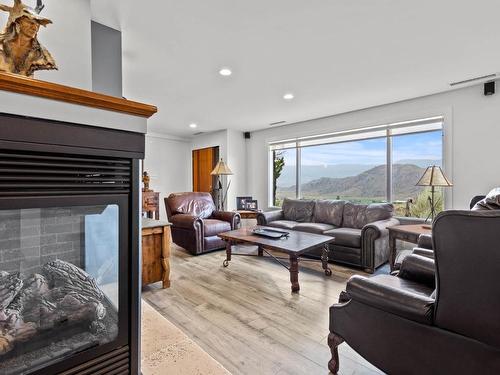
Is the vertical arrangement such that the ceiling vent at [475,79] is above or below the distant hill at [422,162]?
above

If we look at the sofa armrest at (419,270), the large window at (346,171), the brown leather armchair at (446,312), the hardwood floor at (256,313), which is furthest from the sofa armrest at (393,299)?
the large window at (346,171)

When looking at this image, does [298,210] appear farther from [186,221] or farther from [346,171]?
[186,221]

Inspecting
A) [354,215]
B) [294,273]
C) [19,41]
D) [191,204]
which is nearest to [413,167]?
[354,215]

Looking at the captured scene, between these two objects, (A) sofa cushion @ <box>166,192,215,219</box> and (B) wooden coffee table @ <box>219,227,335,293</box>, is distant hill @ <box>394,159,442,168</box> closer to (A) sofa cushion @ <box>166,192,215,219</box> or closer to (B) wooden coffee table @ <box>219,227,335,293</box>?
(B) wooden coffee table @ <box>219,227,335,293</box>

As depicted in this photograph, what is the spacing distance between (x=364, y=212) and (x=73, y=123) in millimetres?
3959

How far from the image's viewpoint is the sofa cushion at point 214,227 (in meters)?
4.16

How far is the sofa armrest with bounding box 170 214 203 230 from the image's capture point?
4004 millimetres

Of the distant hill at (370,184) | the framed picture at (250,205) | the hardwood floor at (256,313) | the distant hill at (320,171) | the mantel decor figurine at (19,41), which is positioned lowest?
the hardwood floor at (256,313)

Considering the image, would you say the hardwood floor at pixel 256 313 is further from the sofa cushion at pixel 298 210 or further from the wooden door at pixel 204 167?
the wooden door at pixel 204 167

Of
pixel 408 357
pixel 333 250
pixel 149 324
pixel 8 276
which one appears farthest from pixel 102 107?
pixel 333 250

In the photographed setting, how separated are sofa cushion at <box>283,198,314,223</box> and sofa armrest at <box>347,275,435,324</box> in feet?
10.9

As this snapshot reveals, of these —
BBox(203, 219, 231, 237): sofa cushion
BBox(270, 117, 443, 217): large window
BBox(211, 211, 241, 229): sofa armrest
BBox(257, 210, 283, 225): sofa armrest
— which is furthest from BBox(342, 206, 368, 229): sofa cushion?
BBox(203, 219, 231, 237): sofa cushion

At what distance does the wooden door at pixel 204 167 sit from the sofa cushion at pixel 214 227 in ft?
7.46

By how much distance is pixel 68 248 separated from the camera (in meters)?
1.04
